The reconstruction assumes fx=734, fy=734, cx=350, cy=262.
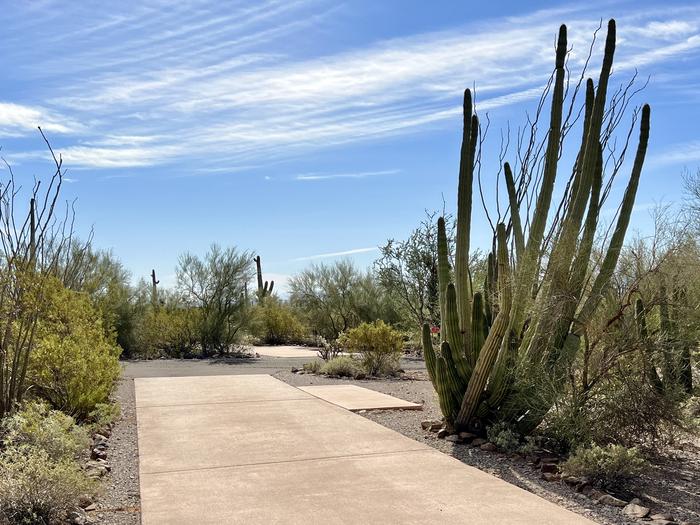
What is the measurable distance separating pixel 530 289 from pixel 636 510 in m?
2.64

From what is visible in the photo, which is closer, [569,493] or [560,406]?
[569,493]

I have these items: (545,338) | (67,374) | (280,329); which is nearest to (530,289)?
(545,338)

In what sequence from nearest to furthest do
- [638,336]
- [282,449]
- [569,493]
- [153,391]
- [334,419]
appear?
[569,493], [638,336], [282,449], [334,419], [153,391]

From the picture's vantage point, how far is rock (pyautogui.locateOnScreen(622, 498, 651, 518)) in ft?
17.6

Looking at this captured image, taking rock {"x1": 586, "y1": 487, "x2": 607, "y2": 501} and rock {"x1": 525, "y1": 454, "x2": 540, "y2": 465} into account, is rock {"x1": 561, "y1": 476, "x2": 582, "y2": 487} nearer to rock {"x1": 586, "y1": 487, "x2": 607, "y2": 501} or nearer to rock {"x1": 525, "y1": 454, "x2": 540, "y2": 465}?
rock {"x1": 586, "y1": 487, "x2": 607, "y2": 501}

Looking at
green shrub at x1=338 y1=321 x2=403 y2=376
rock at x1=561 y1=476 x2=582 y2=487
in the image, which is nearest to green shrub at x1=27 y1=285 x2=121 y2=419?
rock at x1=561 y1=476 x2=582 y2=487

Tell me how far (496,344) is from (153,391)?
697cm

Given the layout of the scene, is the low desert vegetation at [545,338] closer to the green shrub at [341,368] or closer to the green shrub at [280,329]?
the green shrub at [341,368]

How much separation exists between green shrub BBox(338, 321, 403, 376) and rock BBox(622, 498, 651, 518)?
34.0 feet

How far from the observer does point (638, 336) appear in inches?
277

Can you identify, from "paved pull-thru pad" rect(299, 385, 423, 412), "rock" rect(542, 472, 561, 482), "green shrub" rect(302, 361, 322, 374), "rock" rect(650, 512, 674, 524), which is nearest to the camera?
"rock" rect(650, 512, 674, 524)

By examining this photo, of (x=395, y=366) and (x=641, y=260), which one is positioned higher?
(x=641, y=260)

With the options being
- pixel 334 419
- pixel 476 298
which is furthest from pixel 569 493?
pixel 334 419

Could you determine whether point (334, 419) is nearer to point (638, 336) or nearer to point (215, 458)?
point (215, 458)
